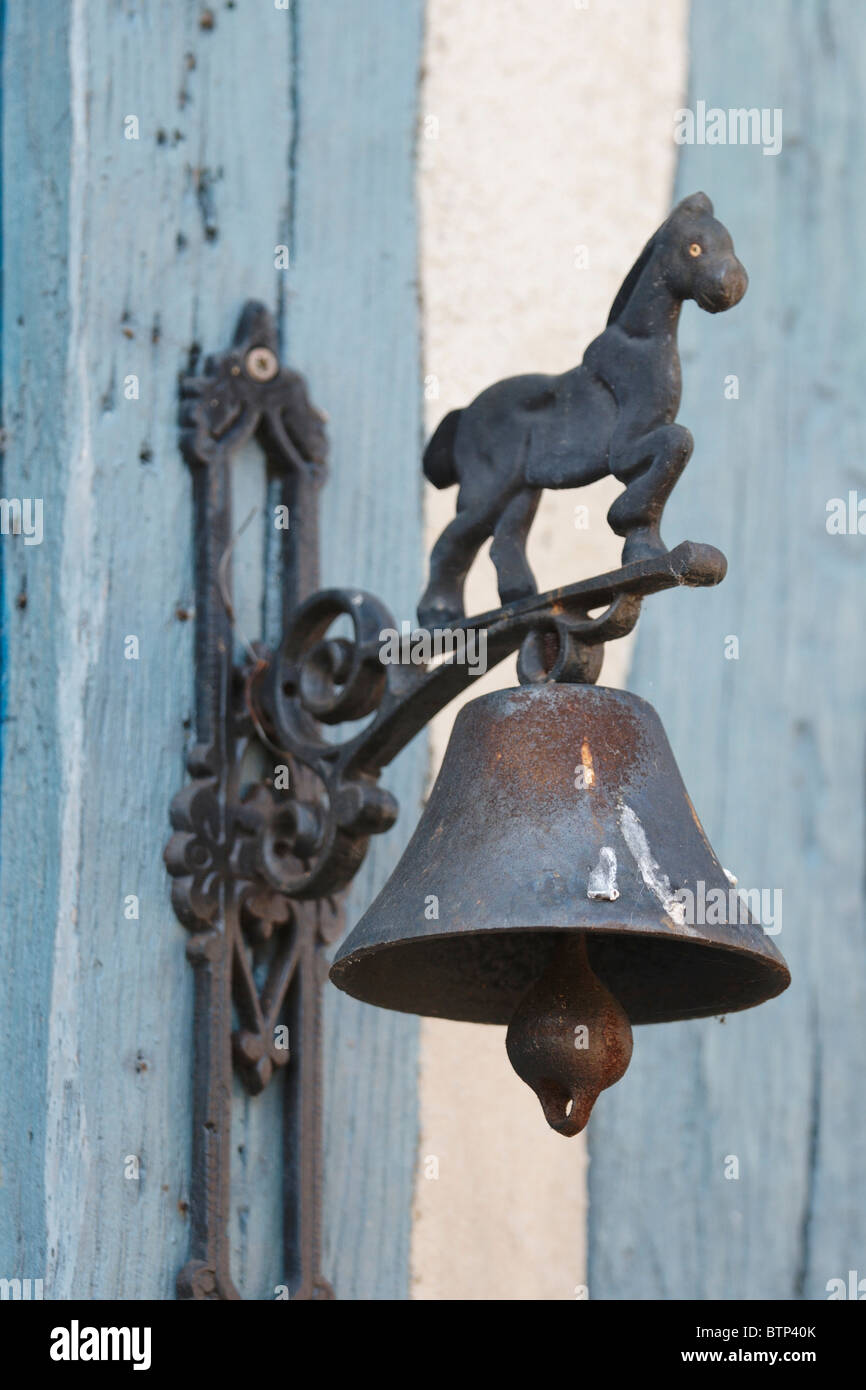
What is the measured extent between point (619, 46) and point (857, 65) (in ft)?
1.02

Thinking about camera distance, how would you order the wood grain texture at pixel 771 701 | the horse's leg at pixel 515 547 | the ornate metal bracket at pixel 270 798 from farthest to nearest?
the wood grain texture at pixel 771 701 → the ornate metal bracket at pixel 270 798 → the horse's leg at pixel 515 547

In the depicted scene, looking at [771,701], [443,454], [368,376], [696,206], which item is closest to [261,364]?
[368,376]

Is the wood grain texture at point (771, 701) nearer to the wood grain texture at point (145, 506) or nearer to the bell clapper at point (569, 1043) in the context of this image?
the wood grain texture at point (145, 506)

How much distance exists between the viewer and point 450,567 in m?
1.32

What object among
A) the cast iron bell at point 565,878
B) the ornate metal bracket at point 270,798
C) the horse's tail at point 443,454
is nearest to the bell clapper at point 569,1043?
the cast iron bell at point 565,878

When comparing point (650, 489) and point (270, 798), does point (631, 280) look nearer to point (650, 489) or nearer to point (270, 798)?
point (650, 489)

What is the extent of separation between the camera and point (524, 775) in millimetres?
1204

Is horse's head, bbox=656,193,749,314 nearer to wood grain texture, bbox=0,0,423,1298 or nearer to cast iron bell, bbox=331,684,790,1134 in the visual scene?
cast iron bell, bbox=331,684,790,1134

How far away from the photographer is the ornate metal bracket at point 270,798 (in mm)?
1387

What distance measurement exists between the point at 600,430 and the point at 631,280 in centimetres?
9

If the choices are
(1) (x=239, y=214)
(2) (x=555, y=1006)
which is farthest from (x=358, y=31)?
(2) (x=555, y=1006)

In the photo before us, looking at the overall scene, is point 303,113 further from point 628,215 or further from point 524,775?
point 524,775

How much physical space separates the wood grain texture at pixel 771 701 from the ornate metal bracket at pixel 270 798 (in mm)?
350
